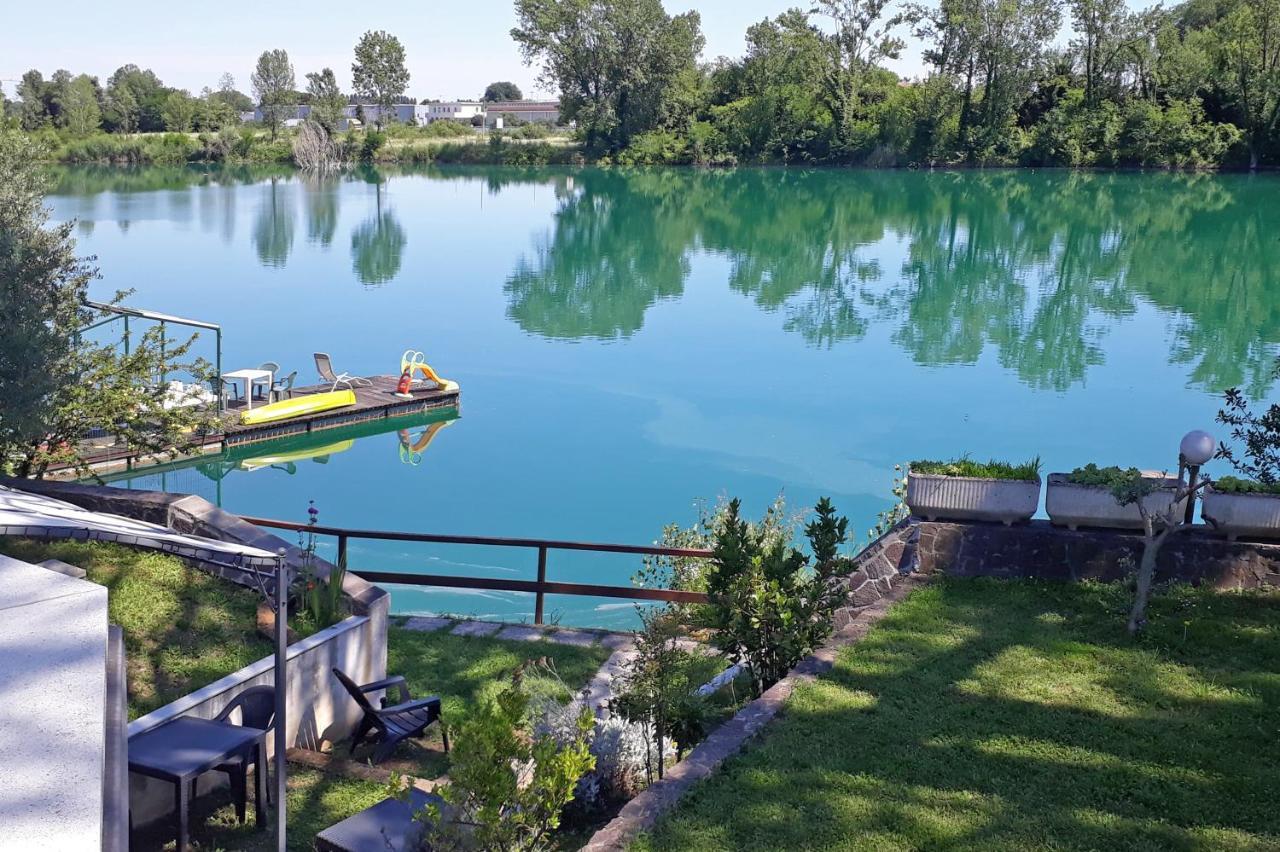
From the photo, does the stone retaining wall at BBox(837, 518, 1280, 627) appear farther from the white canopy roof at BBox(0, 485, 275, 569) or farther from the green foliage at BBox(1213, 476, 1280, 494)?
the white canopy roof at BBox(0, 485, 275, 569)

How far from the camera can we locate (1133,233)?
45.3 meters

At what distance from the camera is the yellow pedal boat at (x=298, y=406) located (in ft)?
67.8

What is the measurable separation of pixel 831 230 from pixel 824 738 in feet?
142

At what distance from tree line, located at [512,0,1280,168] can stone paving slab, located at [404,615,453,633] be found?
65554 mm

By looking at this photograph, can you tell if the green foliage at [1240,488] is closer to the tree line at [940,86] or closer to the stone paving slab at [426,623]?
the stone paving slab at [426,623]

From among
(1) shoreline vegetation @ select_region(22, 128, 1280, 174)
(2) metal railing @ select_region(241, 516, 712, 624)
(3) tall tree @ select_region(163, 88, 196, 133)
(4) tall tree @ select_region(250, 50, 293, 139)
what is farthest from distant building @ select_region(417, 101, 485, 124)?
(2) metal railing @ select_region(241, 516, 712, 624)

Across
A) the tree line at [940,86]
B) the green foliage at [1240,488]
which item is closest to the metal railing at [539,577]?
the green foliage at [1240,488]

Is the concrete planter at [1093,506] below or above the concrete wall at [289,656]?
above

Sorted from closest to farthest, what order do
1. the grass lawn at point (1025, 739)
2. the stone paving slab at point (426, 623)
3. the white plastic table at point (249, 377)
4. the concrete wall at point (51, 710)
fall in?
the concrete wall at point (51, 710) → the grass lawn at point (1025, 739) → the stone paving slab at point (426, 623) → the white plastic table at point (249, 377)

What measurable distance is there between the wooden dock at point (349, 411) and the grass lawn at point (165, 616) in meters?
→ 12.0

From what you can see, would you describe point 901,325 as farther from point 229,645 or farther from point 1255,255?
point 229,645

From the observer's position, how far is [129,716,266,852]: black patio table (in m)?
5.60

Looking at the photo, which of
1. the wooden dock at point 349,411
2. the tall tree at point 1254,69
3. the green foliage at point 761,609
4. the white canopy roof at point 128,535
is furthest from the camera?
the tall tree at point 1254,69

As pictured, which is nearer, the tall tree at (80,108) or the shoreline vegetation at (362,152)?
the shoreline vegetation at (362,152)
